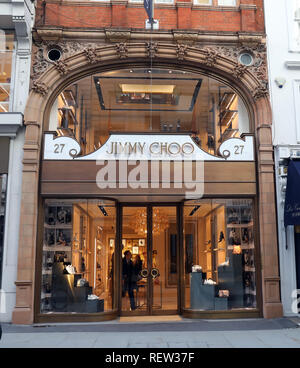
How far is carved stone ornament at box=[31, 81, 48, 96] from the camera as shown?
1183 cm

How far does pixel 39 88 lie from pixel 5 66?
1250mm

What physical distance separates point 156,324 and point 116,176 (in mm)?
3802

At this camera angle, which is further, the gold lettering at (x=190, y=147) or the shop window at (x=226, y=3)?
the shop window at (x=226, y=3)

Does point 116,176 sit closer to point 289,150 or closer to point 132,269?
point 132,269

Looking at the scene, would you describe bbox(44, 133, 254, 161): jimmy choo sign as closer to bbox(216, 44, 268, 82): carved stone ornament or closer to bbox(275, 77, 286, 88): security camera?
bbox(275, 77, 286, 88): security camera

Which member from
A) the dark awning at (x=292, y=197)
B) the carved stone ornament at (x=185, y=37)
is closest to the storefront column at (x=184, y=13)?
the carved stone ornament at (x=185, y=37)

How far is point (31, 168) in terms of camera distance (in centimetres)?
1137

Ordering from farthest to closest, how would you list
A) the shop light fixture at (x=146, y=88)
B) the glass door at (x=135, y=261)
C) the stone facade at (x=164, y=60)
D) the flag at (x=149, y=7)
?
the shop light fixture at (x=146, y=88) < the glass door at (x=135, y=261) < the stone facade at (x=164, y=60) < the flag at (x=149, y=7)

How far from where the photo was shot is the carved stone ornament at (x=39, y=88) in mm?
11828

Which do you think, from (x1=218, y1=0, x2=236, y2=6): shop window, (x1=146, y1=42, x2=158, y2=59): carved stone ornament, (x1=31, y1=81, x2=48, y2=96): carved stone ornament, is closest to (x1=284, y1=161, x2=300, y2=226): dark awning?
(x1=146, y1=42, x2=158, y2=59): carved stone ornament

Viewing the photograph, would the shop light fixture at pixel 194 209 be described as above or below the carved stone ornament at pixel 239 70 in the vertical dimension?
below

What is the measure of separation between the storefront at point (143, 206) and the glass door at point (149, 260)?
0.09 ft

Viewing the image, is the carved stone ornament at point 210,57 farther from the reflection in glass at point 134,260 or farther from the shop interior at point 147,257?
the reflection in glass at point 134,260

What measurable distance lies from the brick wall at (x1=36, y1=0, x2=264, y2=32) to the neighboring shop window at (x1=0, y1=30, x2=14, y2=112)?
3.13ft
